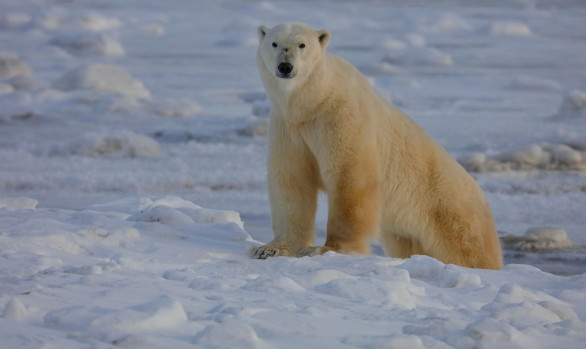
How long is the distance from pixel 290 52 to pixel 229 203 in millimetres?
2009

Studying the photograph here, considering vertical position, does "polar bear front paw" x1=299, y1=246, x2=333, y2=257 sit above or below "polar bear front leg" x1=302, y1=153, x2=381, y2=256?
below

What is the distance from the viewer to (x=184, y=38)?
16.2 m

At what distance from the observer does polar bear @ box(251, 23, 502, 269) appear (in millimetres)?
3230

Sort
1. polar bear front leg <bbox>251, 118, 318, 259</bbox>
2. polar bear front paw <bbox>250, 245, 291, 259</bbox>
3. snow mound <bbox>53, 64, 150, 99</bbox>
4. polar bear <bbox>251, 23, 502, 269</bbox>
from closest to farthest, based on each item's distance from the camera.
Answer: polar bear front paw <bbox>250, 245, 291, 259</bbox> < polar bear <bbox>251, 23, 502, 269</bbox> < polar bear front leg <bbox>251, 118, 318, 259</bbox> < snow mound <bbox>53, 64, 150, 99</bbox>

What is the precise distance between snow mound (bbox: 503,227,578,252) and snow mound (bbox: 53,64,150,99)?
5.90m

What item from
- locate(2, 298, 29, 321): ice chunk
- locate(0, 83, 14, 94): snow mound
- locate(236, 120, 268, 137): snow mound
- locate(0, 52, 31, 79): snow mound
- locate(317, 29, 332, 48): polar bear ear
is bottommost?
locate(0, 83, 14, 94): snow mound

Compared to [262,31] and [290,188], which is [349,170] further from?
[262,31]

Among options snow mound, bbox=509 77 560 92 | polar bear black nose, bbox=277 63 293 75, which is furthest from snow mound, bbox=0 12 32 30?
polar bear black nose, bbox=277 63 293 75

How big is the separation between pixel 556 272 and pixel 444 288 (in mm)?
1412

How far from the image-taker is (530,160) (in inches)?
241

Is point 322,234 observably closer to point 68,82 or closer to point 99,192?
point 99,192

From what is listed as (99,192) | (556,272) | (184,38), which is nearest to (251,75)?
(184,38)

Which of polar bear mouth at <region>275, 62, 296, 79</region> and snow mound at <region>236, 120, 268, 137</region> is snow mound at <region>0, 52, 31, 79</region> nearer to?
snow mound at <region>236, 120, 268, 137</region>

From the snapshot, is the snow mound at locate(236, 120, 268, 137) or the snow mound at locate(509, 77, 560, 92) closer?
the snow mound at locate(236, 120, 268, 137)
